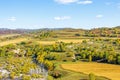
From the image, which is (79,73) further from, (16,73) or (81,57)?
(81,57)

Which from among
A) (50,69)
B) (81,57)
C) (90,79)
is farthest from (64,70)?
(81,57)

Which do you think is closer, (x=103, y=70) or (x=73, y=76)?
(x=73, y=76)

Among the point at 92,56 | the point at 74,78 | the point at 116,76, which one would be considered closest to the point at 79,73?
the point at 74,78

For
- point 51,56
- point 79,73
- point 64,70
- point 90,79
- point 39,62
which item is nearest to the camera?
point 90,79

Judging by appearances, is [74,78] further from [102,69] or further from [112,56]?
[112,56]

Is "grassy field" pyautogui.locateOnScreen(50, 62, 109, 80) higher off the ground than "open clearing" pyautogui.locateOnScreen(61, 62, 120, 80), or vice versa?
"open clearing" pyautogui.locateOnScreen(61, 62, 120, 80)

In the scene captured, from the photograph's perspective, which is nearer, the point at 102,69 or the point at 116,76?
the point at 116,76

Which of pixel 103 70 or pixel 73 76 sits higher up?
pixel 103 70

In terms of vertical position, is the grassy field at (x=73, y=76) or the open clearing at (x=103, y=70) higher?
the open clearing at (x=103, y=70)

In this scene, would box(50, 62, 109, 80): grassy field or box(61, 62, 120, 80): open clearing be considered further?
box(61, 62, 120, 80): open clearing

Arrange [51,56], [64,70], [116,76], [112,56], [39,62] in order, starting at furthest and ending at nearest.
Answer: [51,56], [39,62], [112,56], [64,70], [116,76]

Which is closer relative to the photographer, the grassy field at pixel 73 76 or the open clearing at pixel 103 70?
the grassy field at pixel 73 76
